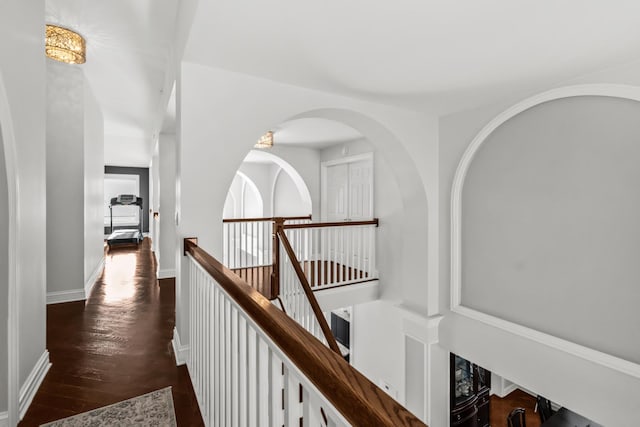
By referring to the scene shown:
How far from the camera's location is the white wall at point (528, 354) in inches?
96.0

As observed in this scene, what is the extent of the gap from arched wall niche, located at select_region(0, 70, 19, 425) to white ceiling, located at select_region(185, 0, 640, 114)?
1.19m

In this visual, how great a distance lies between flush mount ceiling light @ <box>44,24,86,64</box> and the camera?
9.34ft

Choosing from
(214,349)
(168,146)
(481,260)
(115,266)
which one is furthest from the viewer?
(115,266)

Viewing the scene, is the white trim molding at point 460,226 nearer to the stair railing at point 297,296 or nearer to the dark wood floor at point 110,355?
the stair railing at point 297,296

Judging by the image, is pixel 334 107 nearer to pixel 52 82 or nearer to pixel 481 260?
pixel 481 260

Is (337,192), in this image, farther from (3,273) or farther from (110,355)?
(3,273)

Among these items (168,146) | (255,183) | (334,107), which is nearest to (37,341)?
(334,107)

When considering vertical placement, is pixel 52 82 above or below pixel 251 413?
above

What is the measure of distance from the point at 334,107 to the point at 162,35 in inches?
69.7

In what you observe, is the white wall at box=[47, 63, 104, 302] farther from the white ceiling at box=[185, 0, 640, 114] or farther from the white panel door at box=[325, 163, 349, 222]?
the white panel door at box=[325, 163, 349, 222]

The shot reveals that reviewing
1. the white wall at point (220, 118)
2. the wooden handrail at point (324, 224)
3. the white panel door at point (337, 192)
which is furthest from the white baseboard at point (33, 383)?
the white panel door at point (337, 192)

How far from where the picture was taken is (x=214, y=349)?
4.79ft

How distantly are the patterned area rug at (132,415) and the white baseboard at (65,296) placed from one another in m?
2.56

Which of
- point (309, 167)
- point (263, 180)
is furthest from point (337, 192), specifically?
point (263, 180)
